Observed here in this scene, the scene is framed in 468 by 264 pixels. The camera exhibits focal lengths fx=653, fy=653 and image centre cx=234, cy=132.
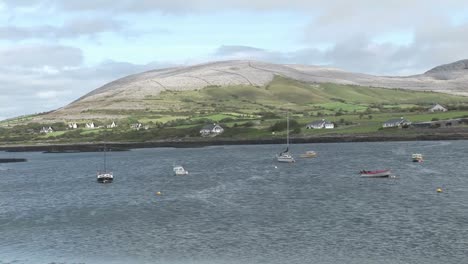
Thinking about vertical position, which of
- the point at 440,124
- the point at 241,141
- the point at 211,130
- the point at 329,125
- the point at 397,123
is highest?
the point at 397,123

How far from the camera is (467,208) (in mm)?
62594

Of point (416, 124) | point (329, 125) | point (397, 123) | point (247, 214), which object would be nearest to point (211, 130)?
point (329, 125)

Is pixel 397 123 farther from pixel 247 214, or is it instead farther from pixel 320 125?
pixel 247 214

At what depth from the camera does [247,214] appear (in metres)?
63.6

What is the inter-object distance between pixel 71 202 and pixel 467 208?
4589cm

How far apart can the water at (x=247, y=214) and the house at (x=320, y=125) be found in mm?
59656

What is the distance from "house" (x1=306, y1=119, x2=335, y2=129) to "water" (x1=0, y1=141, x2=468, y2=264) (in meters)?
59.7

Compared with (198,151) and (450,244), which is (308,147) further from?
(450,244)

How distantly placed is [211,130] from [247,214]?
419ft

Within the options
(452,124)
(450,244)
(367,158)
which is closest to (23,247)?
(450,244)

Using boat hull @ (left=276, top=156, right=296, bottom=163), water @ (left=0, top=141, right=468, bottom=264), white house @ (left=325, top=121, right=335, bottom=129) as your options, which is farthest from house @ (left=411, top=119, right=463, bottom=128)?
boat hull @ (left=276, top=156, right=296, bottom=163)

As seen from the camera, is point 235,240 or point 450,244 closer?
point 450,244

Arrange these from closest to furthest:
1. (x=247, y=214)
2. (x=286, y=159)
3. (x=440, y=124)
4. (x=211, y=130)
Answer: (x=247, y=214), (x=286, y=159), (x=440, y=124), (x=211, y=130)

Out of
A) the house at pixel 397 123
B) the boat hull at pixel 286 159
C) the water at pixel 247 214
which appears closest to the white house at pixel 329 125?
the house at pixel 397 123
